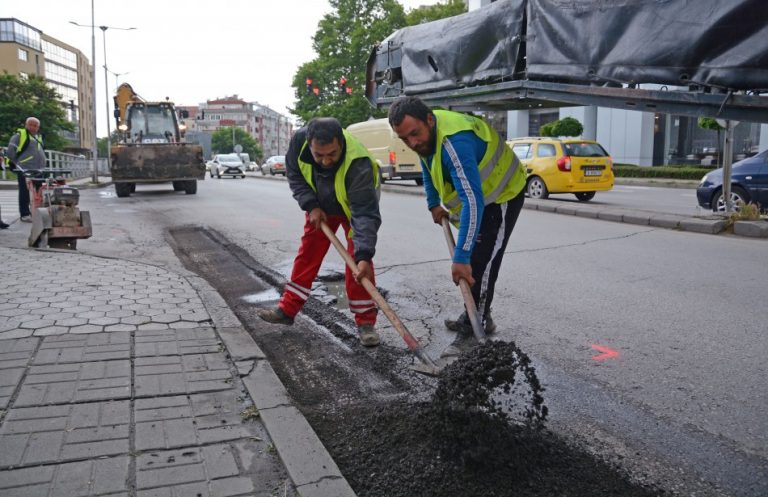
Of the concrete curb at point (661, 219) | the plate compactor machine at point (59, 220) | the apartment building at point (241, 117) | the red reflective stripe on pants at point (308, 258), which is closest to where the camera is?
the red reflective stripe on pants at point (308, 258)

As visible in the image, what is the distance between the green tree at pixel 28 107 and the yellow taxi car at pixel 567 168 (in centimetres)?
3999

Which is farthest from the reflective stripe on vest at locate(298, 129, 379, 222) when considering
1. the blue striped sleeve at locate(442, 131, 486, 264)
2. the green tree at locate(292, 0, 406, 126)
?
the green tree at locate(292, 0, 406, 126)

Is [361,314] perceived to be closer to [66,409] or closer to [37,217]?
[66,409]

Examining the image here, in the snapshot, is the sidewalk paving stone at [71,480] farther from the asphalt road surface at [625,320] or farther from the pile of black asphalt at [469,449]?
the asphalt road surface at [625,320]

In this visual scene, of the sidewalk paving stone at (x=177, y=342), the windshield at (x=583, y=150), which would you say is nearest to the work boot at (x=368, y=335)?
the sidewalk paving stone at (x=177, y=342)

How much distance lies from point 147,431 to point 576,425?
1.98 metres

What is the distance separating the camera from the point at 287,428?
2.78 m

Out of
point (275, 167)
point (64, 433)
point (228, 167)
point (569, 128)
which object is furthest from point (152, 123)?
point (64, 433)

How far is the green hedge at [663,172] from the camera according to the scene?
80.0 ft

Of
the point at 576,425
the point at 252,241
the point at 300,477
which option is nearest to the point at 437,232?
the point at 252,241

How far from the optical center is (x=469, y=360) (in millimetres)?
2871

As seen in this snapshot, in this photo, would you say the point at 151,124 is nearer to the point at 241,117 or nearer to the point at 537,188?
the point at 537,188

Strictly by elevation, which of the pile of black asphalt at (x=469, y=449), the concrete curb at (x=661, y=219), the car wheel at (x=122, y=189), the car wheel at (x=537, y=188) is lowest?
the pile of black asphalt at (x=469, y=449)

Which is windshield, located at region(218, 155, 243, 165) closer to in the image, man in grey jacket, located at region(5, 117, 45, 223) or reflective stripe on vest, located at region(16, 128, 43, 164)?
man in grey jacket, located at region(5, 117, 45, 223)
